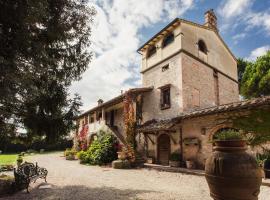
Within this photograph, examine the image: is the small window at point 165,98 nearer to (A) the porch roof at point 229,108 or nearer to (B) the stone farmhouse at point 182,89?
(B) the stone farmhouse at point 182,89

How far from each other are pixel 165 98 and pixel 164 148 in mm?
3489

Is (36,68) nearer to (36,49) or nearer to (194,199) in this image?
(36,49)

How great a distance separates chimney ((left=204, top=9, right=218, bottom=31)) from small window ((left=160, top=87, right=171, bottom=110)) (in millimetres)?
6915

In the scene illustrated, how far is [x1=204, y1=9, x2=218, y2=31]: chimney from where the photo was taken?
1844cm

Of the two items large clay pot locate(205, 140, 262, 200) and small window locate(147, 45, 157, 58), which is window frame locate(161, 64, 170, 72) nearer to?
small window locate(147, 45, 157, 58)

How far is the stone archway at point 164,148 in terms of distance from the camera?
1490 cm

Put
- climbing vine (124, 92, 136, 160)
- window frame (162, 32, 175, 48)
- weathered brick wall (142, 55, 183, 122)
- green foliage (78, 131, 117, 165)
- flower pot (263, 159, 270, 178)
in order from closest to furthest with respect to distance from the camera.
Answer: flower pot (263, 159, 270, 178) → weathered brick wall (142, 55, 183, 122) → climbing vine (124, 92, 136, 160) → green foliage (78, 131, 117, 165) → window frame (162, 32, 175, 48)

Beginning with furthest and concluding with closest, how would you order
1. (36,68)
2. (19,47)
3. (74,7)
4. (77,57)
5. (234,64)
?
(234,64) < (77,57) < (74,7) < (36,68) < (19,47)

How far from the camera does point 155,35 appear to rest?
17219mm

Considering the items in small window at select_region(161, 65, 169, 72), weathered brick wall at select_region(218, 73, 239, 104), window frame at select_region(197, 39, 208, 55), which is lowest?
weathered brick wall at select_region(218, 73, 239, 104)

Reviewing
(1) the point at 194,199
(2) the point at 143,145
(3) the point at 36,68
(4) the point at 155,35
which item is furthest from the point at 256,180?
(4) the point at 155,35

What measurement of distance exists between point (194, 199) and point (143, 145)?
10.6 meters

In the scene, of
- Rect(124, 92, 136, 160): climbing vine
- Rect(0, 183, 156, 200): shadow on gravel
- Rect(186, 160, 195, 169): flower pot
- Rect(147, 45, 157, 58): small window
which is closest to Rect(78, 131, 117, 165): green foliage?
Rect(124, 92, 136, 160): climbing vine

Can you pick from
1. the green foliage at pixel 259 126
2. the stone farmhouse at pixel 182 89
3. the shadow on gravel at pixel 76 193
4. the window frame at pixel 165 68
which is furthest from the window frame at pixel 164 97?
the green foliage at pixel 259 126
